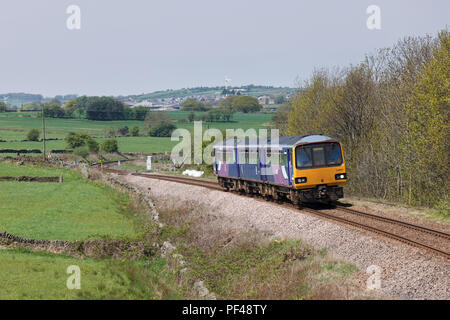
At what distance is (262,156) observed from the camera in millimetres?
26438

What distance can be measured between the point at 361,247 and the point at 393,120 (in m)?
20.3

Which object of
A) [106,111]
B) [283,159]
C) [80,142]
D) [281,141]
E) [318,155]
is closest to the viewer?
[318,155]

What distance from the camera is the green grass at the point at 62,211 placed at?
2316cm

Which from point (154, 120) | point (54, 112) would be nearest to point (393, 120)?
point (154, 120)

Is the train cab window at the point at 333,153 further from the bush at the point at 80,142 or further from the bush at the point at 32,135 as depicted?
the bush at the point at 32,135

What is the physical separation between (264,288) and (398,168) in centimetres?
2037

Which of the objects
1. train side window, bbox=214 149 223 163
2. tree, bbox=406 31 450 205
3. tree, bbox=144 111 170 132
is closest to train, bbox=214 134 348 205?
tree, bbox=406 31 450 205

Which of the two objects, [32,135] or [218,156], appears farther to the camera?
[32,135]

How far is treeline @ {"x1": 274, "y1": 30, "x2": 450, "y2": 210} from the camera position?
26344mm

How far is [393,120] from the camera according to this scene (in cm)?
3425

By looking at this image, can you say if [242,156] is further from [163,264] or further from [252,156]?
[163,264]

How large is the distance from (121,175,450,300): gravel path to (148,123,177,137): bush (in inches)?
3765

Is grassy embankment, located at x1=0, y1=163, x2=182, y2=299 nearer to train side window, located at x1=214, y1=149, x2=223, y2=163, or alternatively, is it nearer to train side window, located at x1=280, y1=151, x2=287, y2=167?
train side window, located at x1=214, y1=149, x2=223, y2=163
